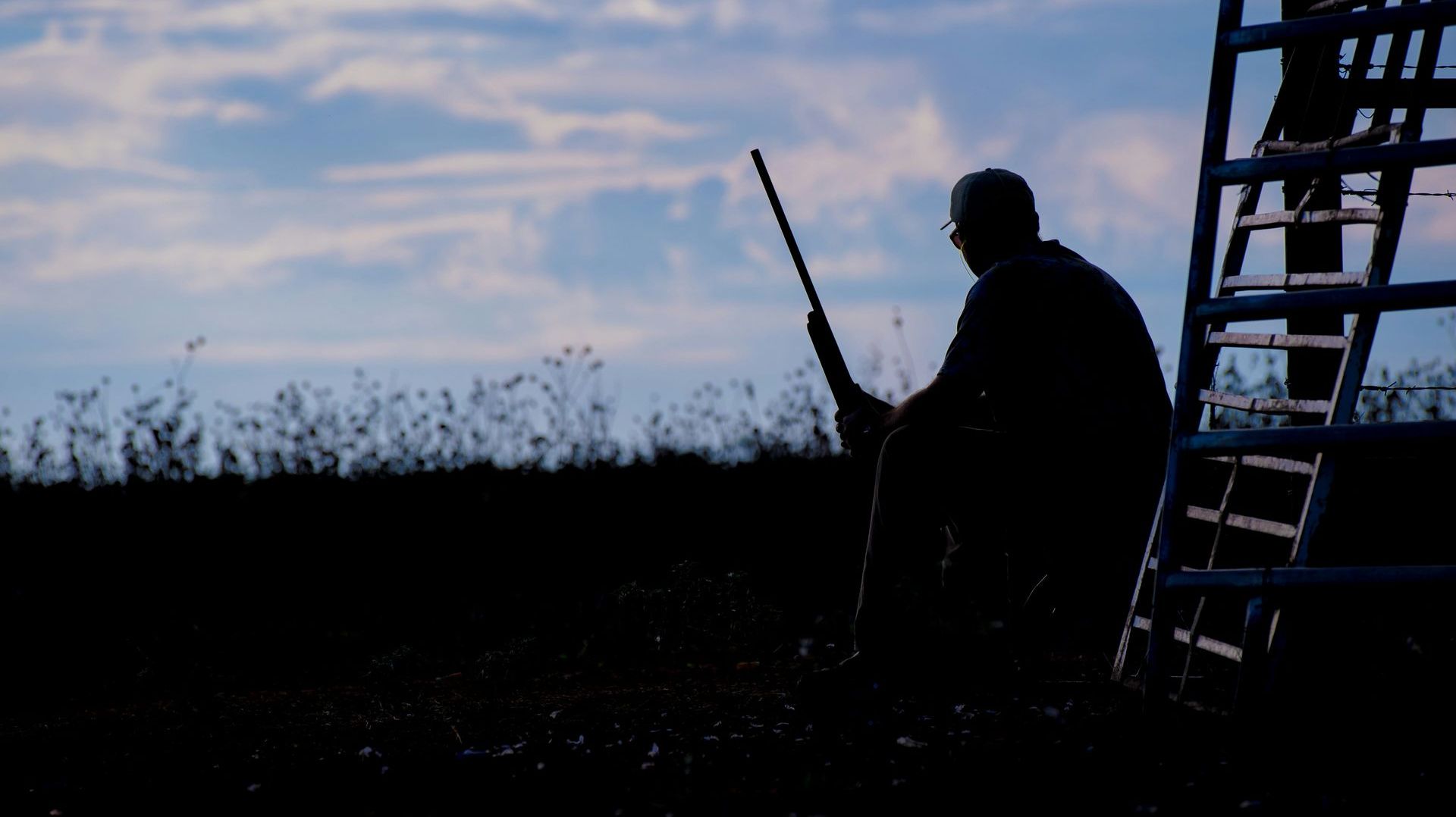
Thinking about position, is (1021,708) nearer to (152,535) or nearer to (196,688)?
(196,688)

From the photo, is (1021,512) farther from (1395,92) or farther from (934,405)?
(1395,92)

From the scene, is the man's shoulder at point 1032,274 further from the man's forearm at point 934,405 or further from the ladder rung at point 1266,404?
the ladder rung at point 1266,404

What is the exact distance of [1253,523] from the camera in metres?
4.34

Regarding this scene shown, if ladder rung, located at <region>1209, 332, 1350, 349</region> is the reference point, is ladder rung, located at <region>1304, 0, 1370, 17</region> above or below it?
above

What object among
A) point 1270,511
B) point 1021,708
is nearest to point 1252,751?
point 1021,708

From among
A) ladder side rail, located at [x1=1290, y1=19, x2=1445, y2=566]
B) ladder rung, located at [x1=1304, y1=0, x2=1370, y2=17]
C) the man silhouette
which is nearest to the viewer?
ladder side rail, located at [x1=1290, y1=19, x2=1445, y2=566]

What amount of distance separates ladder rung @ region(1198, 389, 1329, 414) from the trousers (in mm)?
484

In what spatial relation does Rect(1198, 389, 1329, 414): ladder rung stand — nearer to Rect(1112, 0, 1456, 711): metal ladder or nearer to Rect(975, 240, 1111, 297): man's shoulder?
Rect(1112, 0, 1456, 711): metal ladder

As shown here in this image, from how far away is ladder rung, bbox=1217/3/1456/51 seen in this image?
371 cm

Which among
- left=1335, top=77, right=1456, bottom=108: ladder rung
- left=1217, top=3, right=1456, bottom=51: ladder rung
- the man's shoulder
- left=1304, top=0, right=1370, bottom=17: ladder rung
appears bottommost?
the man's shoulder

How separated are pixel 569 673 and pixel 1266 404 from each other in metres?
3.93

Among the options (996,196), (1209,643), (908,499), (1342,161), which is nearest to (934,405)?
(908,499)

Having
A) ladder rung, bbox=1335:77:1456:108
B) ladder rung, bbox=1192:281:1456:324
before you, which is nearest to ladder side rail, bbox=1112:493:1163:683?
ladder rung, bbox=1192:281:1456:324

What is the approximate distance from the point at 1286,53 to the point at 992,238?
1253 millimetres
